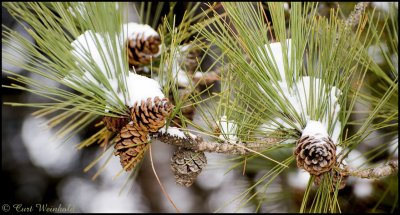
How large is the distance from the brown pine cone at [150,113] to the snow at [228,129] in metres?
0.12

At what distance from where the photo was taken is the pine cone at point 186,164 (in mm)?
920

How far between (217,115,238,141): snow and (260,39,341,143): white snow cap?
9cm

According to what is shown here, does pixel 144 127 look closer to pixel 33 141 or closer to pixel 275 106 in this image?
pixel 275 106

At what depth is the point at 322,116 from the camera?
0.86 meters

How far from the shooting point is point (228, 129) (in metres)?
0.97

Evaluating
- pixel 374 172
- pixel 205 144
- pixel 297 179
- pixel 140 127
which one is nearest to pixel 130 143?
pixel 140 127

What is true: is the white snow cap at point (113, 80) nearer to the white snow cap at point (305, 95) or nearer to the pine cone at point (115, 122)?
the pine cone at point (115, 122)

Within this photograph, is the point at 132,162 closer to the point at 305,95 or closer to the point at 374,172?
the point at 305,95

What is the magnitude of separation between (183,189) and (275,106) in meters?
1.70

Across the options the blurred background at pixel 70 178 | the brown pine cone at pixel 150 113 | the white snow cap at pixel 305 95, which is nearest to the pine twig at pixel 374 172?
the white snow cap at pixel 305 95

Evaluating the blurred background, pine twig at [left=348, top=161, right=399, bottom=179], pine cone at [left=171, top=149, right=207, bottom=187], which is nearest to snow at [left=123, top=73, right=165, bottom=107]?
pine cone at [left=171, top=149, right=207, bottom=187]

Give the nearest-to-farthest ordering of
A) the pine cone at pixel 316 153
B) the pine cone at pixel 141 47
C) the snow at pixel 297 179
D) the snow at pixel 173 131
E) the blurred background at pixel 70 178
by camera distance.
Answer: the pine cone at pixel 316 153 → the snow at pixel 173 131 → the pine cone at pixel 141 47 → the snow at pixel 297 179 → the blurred background at pixel 70 178

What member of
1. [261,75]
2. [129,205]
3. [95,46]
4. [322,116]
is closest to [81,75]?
[95,46]

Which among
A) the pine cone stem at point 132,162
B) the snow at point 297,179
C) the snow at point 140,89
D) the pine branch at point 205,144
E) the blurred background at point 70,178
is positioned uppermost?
the snow at point 140,89
